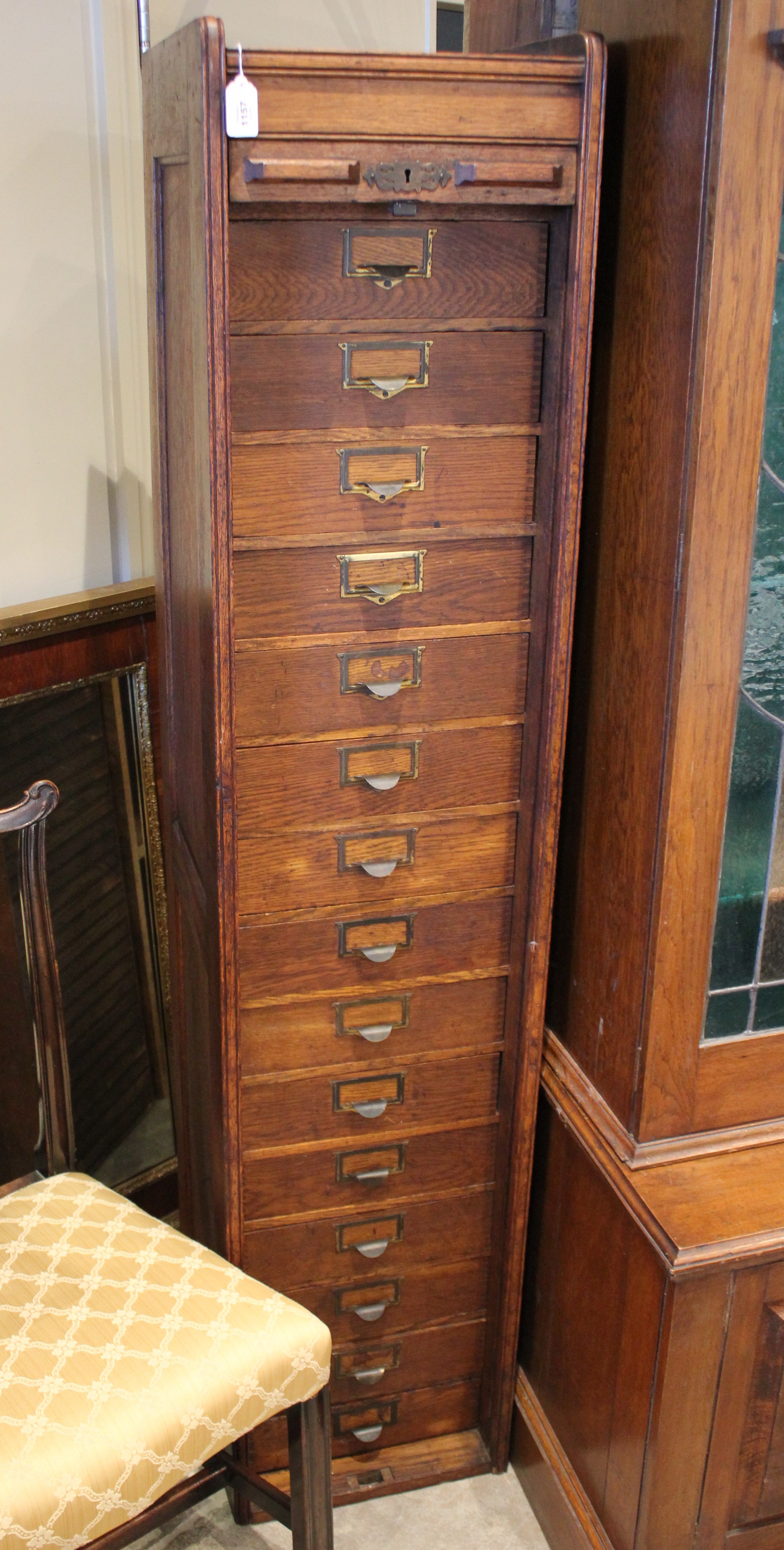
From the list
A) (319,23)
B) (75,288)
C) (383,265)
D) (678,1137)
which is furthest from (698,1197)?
(319,23)

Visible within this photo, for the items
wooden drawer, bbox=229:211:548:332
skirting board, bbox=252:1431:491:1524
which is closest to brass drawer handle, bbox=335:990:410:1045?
skirting board, bbox=252:1431:491:1524

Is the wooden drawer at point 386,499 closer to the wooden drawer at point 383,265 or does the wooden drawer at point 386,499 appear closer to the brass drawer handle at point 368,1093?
the wooden drawer at point 383,265

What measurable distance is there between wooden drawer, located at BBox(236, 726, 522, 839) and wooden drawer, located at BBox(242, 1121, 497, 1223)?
0.45 meters

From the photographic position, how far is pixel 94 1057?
2059 mm

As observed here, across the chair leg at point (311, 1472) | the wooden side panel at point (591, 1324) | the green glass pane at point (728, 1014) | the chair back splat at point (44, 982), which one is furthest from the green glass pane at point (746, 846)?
the chair back splat at point (44, 982)

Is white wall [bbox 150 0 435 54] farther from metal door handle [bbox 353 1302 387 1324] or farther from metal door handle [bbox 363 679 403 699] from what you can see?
metal door handle [bbox 353 1302 387 1324]

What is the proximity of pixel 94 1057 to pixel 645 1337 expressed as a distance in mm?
948

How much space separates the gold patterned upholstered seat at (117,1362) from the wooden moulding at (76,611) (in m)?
0.74

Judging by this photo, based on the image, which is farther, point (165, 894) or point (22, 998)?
point (165, 894)

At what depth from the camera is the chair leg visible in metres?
1.48

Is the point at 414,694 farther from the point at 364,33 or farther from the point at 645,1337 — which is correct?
the point at 364,33

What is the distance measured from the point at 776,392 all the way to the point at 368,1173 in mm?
1062

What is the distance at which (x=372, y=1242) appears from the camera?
175cm

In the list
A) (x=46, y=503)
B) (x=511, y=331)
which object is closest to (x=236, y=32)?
(x=46, y=503)
